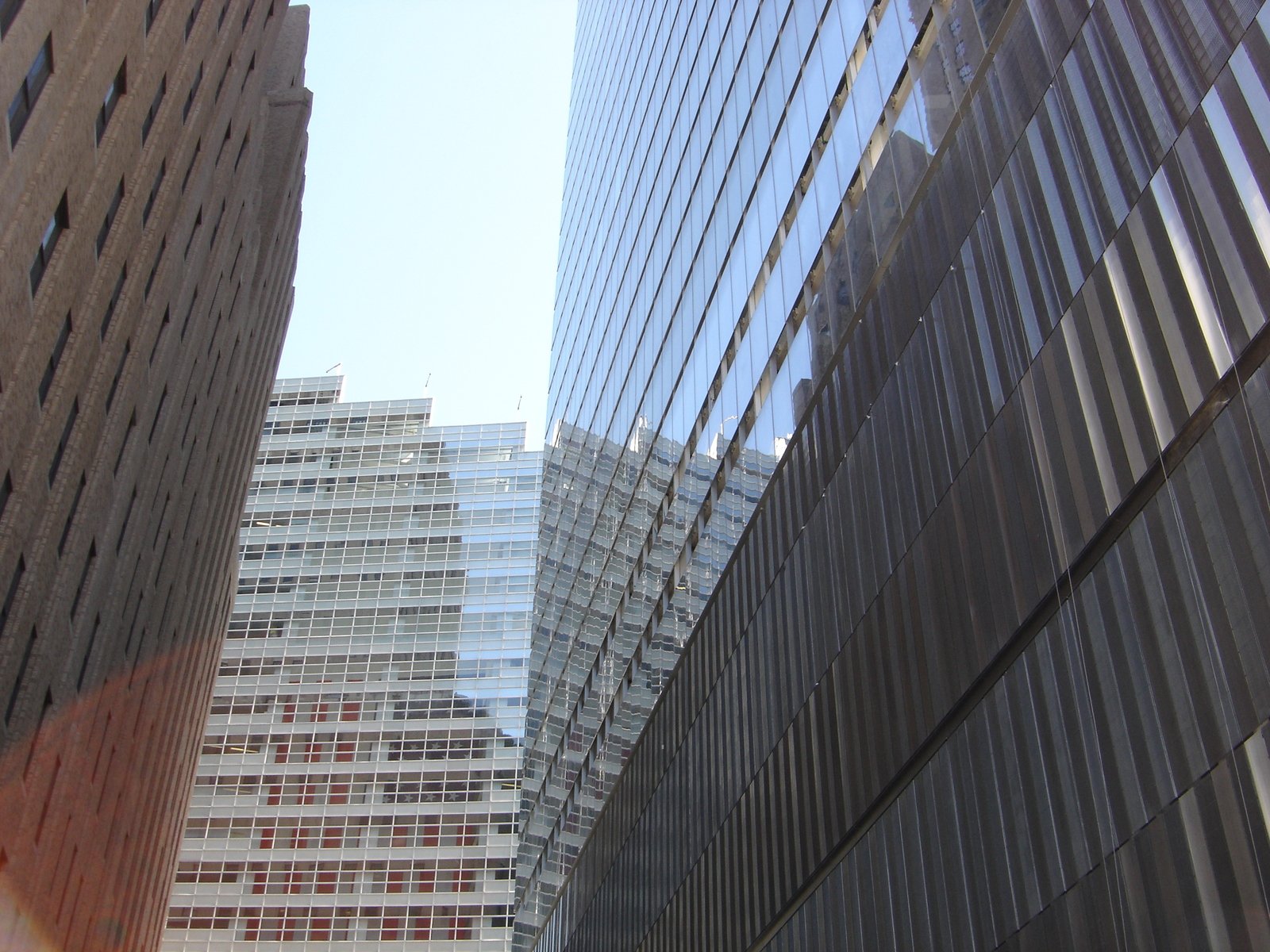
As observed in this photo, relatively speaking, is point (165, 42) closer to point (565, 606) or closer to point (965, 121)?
point (965, 121)

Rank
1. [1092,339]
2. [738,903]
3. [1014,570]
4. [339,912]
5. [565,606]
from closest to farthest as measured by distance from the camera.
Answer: [1092,339], [1014,570], [738,903], [565,606], [339,912]

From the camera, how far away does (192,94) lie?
28438 millimetres

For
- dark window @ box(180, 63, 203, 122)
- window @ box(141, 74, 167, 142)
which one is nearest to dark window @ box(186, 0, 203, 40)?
dark window @ box(180, 63, 203, 122)

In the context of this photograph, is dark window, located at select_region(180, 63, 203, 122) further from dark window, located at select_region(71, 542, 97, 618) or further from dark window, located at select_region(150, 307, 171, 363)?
dark window, located at select_region(71, 542, 97, 618)

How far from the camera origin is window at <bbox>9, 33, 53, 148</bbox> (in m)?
18.1

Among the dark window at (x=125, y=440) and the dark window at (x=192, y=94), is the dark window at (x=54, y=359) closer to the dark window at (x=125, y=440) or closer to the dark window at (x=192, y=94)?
the dark window at (x=125, y=440)

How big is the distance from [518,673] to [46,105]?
60236 mm

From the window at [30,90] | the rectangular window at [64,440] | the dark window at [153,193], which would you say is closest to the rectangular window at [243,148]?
the dark window at [153,193]

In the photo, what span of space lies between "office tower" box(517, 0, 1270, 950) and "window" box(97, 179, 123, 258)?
12.8m

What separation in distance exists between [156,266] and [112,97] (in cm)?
524

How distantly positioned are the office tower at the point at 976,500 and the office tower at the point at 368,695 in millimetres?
42211

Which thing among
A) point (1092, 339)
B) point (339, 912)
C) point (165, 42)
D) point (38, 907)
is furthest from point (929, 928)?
point (339, 912)

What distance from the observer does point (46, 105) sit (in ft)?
62.0

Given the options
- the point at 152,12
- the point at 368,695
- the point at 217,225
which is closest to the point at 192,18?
the point at 152,12
